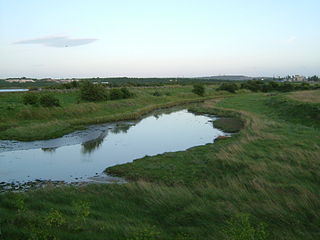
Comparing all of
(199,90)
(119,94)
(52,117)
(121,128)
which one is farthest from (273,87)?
(52,117)

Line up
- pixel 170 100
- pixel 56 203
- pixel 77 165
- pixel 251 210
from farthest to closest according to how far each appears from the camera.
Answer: pixel 170 100 < pixel 77 165 < pixel 56 203 < pixel 251 210

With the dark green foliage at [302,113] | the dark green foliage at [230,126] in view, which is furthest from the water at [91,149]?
the dark green foliage at [302,113]

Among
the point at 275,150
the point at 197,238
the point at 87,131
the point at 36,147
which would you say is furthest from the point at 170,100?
the point at 197,238

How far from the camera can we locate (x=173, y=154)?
17406 mm

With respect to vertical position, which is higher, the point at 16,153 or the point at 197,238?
the point at 197,238

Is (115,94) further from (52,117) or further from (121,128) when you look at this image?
(121,128)

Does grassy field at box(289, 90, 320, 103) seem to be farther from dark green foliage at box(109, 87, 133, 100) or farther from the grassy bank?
dark green foliage at box(109, 87, 133, 100)

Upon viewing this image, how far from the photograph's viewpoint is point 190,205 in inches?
324

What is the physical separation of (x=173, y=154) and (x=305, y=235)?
444 inches

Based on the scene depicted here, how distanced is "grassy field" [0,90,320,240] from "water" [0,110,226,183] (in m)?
3.30

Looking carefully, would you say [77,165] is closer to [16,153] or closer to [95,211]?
[16,153]

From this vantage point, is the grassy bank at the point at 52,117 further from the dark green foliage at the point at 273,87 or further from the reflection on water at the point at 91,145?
→ the dark green foliage at the point at 273,87

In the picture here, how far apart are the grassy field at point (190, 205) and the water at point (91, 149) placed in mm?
3302

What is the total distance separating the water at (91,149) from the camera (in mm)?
15609
